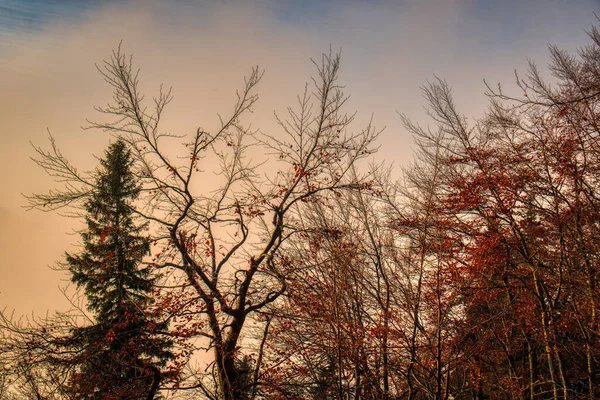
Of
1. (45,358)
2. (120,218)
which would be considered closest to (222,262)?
(45,358)

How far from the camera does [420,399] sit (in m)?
9.74

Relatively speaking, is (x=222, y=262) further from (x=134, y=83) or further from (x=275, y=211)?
(x=134, y=83)

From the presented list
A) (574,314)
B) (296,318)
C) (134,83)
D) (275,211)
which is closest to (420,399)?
(574,314)

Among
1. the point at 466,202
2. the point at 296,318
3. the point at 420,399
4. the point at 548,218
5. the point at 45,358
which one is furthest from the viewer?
the point at 420,399

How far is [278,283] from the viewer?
24.3 ft

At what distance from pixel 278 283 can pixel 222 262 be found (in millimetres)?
1259

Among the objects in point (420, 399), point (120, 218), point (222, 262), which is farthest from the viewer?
point (120, 218)

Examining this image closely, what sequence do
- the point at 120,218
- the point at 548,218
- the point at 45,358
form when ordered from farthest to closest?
the point at 120,218, the point at 548,218, the point at 45,358

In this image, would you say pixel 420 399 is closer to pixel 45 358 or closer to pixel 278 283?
pixel 278 283

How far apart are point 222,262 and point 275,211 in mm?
1467

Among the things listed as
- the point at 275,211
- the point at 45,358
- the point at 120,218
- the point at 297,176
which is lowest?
the point at 45,358

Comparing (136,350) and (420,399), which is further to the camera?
(420,399)

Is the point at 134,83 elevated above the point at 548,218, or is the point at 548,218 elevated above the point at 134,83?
the point at 134,83

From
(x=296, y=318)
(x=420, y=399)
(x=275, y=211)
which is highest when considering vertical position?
(x=275, y=211)
